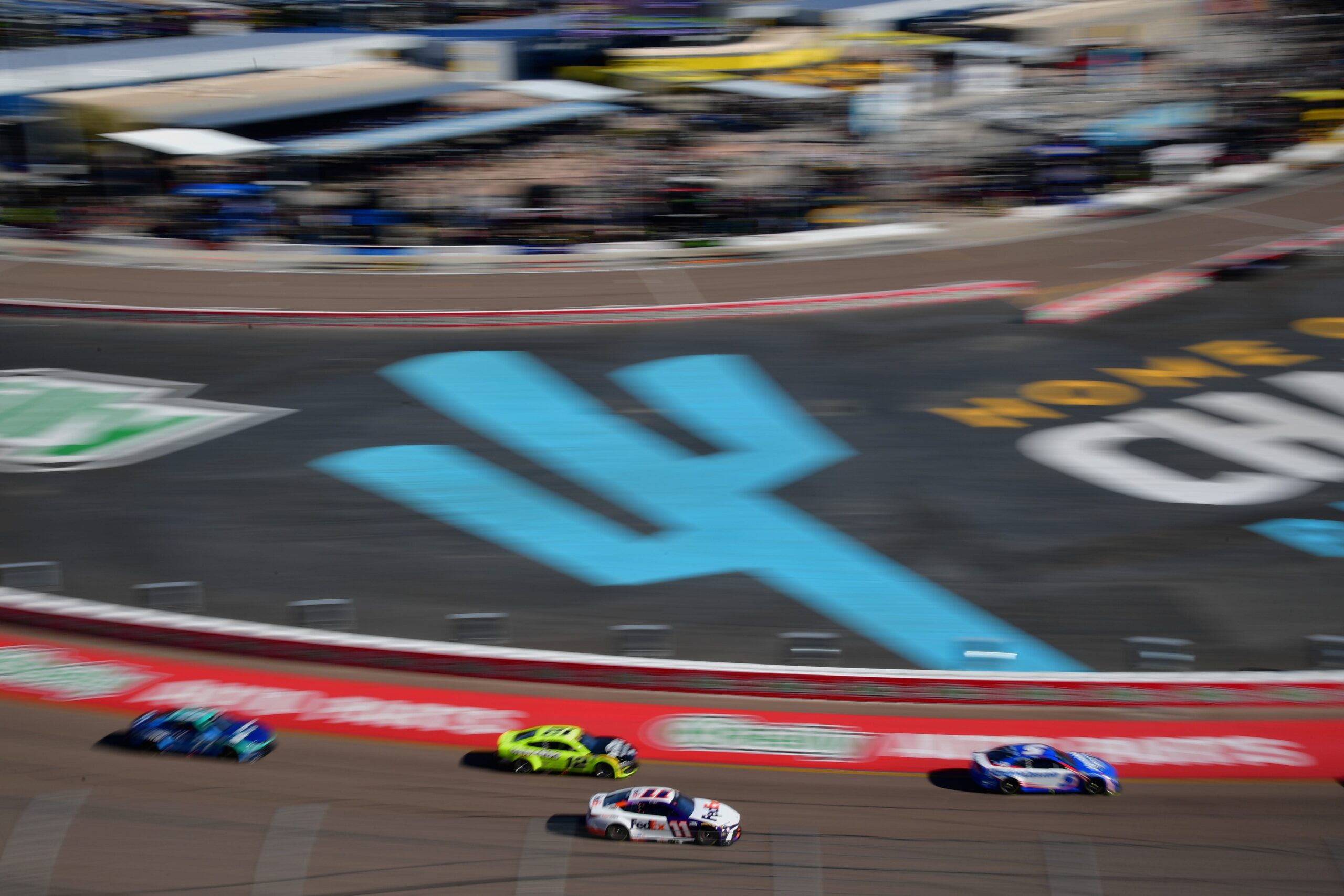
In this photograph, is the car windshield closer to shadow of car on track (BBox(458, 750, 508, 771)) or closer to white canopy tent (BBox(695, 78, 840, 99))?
shadow of car on track (BBox(458, 750, 508, 771))

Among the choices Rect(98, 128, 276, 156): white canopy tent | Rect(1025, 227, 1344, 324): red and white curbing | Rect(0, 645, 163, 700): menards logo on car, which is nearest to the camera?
Rect(0, 645, 163, 700): menards logo on car

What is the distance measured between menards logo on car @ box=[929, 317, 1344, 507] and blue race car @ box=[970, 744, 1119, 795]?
7.72 metres

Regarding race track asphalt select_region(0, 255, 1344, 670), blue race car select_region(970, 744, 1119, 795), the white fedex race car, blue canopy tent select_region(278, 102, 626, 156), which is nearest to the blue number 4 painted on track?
race track asphalt select_region(0, 255, 1344, 670)

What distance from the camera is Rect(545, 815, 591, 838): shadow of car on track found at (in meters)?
12.6

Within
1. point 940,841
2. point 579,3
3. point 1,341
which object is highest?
point 579,3

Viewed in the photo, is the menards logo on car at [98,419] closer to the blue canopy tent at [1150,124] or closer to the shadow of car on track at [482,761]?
the shadow of car on track at [482,761]

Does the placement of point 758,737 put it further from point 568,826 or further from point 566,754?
point 568,826

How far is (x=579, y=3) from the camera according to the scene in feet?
197

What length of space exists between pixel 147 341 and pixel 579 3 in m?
40.4

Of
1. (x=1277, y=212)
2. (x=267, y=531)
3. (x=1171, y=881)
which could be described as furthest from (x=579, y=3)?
(x=1171, y=881)

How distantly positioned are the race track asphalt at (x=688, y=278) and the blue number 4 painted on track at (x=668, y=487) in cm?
408

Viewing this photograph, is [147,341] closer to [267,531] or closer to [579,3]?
[267,531]

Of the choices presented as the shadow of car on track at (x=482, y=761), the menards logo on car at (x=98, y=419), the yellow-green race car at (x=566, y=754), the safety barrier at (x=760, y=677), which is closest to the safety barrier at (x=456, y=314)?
the menards logo on car at (x=98, y=419)

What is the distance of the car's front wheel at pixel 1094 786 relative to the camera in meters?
13.3
